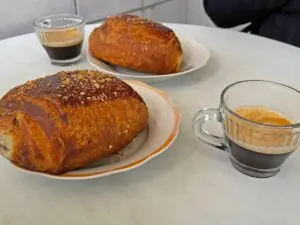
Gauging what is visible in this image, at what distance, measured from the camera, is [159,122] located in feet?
1.70

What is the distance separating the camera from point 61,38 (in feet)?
2.35

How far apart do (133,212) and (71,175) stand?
0.07 metres

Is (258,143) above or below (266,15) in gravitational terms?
above

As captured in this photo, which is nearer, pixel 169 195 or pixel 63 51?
pixel 169 195

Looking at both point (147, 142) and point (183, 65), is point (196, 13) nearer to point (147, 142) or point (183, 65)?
point (183, 65)

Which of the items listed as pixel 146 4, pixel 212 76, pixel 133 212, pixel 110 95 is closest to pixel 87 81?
pixel 110 95

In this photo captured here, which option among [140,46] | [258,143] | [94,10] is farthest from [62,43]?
[94,10]

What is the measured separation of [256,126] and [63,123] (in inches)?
7.6

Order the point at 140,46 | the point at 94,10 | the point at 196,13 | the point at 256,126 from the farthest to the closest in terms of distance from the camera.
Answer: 1. the point at 196,13
2. the point at 94,10
3. the point at 140,46
4. the point at 256,126

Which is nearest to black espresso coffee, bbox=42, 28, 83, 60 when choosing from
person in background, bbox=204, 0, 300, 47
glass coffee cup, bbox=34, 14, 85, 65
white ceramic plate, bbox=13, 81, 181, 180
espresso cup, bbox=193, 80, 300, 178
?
glass coffee cup, bbox=34, 14, 85, 65

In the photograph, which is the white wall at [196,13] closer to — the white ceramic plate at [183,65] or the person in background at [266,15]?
the person in background at [266,15]

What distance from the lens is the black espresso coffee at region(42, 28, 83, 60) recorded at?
2.33 ft

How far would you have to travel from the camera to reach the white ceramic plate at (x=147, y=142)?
1.39 feet

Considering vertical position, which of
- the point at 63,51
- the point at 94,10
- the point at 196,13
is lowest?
the point at 196,13
